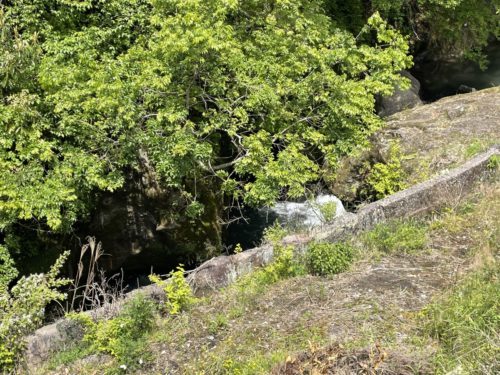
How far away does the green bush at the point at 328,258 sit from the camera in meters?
6.41

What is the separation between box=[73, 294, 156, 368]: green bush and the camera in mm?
5461

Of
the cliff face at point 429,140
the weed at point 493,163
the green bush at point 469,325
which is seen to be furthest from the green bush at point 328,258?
the cliff face at point 429,140

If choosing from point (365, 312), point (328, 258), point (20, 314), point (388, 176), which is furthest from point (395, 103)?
point (20, 314)

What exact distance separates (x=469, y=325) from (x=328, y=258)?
6.75ft

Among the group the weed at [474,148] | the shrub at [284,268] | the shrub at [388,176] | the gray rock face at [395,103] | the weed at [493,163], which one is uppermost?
the gray rock face at [395,103]

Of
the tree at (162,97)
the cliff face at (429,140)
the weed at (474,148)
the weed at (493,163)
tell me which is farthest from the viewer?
the cliff face at (429,140)

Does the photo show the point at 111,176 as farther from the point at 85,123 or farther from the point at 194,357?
the point at 194,357

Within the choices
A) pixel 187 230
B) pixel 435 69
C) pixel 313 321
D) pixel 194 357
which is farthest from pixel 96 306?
pixel 435 69

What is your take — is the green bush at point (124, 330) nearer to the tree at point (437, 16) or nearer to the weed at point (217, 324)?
the weed at point (217, 324)

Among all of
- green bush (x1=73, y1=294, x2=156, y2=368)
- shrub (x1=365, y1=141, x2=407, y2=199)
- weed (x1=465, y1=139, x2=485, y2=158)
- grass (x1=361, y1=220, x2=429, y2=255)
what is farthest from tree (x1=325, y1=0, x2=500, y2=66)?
green bush (x1=73, y1=294, x2=156, y2=368)

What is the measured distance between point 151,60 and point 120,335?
5.38 metres

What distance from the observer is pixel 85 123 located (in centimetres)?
896

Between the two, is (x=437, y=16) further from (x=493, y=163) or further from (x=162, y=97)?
(x=162, y=97)

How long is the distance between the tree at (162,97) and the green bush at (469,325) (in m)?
4.44
